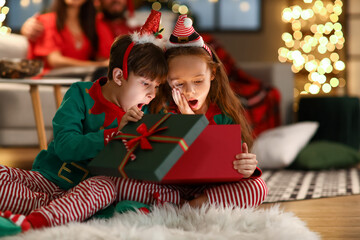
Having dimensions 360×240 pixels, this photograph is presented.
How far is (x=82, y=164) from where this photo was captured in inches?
46.7

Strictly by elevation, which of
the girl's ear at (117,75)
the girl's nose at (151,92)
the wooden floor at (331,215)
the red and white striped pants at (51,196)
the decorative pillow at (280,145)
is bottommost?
the decorative pillow at (280,145)

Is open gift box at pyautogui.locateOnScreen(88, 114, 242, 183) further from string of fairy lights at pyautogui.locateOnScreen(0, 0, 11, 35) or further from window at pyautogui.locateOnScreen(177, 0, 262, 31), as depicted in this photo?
window at pyautogui.locateOnScreen(177, 0, 262, 31)

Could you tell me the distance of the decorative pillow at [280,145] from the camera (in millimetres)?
2340

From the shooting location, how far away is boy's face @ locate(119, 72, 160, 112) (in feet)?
3.75

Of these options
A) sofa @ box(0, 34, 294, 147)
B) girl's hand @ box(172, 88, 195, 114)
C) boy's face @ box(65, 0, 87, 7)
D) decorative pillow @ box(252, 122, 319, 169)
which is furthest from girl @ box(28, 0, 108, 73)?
girl's hand @ box(172, 88, 195, 114)

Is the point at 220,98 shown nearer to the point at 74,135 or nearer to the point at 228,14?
the point at 74,135

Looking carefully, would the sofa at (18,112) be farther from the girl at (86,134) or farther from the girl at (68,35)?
the girl at (86,134)

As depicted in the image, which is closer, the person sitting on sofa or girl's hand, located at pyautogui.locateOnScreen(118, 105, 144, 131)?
girl's hand, located at pyautogui.locateOnScreen(118, 105, 144, 131)

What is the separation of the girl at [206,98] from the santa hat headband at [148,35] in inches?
1.7

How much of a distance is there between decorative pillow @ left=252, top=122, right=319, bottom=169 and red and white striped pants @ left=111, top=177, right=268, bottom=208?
4.02ft

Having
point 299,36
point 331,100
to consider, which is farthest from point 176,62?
point 299,36

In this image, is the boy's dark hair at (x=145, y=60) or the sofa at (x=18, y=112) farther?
the sofa at (x=18, y=112)

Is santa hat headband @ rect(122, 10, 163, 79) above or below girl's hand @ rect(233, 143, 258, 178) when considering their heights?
above

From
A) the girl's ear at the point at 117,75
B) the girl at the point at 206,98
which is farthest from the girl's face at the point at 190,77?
the girl's ear at the point at 117,75
